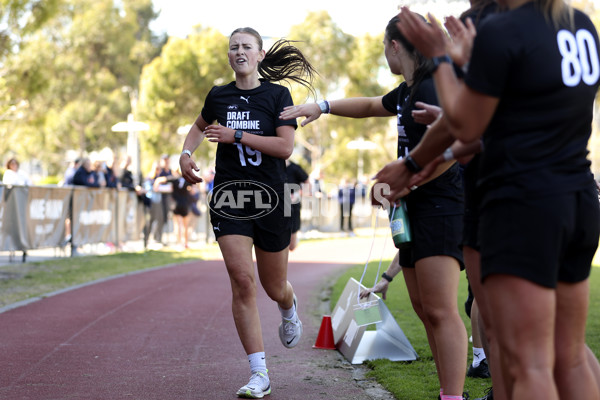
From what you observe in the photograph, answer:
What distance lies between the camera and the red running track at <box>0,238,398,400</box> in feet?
18.7

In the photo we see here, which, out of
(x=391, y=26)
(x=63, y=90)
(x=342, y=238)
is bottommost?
(x=342, y=238)

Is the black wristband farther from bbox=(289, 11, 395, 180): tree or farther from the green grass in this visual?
bbox=(289, 11, 395, 180): tree

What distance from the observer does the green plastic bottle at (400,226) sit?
15.0 ft

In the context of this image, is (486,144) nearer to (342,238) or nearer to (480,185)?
(480,185)

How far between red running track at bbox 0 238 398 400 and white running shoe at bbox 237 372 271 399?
10cm

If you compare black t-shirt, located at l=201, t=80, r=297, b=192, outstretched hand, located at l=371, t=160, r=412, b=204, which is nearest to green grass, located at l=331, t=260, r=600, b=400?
black t-shirt, located at l=201, t=80, r=297, b=192

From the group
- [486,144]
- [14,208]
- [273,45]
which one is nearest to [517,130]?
[486,144]

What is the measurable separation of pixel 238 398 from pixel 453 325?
5.27 ft

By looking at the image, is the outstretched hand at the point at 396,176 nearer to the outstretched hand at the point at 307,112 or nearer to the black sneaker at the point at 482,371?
the outstretched hand at the point at 307,112

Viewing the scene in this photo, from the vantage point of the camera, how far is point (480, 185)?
3.01m

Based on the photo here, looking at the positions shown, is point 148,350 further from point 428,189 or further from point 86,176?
point 86,176

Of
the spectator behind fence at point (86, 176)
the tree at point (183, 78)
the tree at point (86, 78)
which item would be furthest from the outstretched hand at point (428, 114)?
the tree at point (86, 78)

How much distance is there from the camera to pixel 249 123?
5.64 m

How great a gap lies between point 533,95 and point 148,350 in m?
5.17
